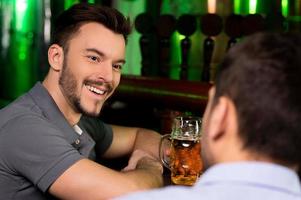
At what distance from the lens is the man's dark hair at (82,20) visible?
6.44ft

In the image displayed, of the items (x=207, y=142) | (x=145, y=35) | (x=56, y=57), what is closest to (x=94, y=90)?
(x=56, y=57)

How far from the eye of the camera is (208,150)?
3.32 feet

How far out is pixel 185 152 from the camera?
5.89ft

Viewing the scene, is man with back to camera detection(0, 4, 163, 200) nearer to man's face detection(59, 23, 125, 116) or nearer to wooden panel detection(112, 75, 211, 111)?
man's face detection(59, 23, 125, 116)

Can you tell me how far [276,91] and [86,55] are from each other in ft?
3.76

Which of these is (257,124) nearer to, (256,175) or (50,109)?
(256,175)

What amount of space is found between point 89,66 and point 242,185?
1.13 metres

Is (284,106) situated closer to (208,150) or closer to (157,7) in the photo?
(208,150)

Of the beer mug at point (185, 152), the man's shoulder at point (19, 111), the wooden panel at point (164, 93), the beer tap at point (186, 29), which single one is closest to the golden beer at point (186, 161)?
the beer mug at point (185, 152)

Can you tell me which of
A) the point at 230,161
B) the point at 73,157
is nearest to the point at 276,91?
the point at 230,161

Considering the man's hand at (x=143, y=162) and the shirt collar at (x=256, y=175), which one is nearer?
the shirt collar at (x=256, y=175)

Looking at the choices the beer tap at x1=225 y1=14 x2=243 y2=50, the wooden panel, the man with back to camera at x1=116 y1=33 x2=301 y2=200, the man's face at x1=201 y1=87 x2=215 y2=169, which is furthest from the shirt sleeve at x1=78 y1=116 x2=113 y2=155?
the beer tap at x1=225 y1=14 x2=243 y2=50

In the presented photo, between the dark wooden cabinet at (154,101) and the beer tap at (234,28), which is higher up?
the beer tap at (234,28)

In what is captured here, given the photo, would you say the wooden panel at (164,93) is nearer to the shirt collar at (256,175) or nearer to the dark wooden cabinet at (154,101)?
the dark wooden cabinet at (154,101)
